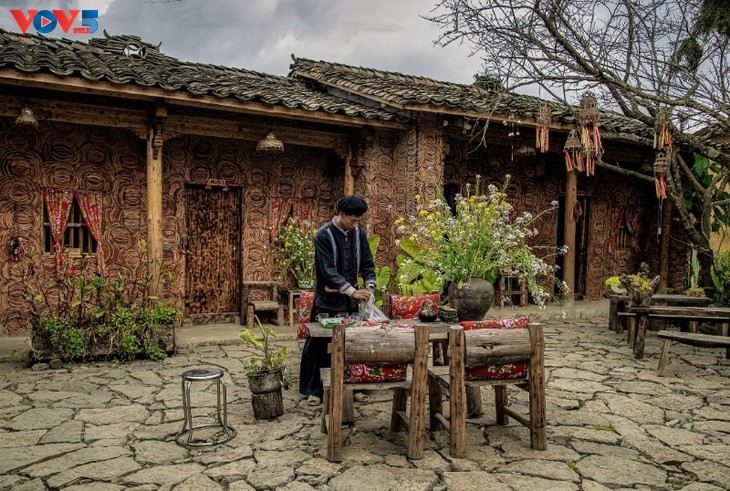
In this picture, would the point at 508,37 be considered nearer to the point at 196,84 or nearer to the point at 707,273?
the point at 196,84

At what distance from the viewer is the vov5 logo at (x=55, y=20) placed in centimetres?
981

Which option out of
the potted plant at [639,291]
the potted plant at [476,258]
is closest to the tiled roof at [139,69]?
the potted plant at [476,258]

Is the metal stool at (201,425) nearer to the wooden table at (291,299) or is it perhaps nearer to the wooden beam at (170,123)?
the wooden table at (291,299)

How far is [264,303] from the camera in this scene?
9234mm

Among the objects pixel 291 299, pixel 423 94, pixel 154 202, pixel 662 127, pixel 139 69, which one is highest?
pixel 139 69

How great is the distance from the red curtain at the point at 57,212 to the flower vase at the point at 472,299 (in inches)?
241

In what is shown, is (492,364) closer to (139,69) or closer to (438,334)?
(438,334)

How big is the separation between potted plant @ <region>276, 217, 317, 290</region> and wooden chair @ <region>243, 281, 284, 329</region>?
16.3 inches

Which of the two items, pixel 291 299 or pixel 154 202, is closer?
pixel 154 202

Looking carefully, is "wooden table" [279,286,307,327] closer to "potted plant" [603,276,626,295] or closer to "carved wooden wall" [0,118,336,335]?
"carved wooden wall" [0,118,336,335]

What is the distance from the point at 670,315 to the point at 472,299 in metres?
3.65

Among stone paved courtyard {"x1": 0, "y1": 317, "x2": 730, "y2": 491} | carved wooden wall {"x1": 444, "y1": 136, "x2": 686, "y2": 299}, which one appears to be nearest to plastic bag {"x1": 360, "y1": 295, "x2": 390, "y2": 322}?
stone paved courtyard {"x1": 0, "y1": 317, "x2": 730, "y2": 491}

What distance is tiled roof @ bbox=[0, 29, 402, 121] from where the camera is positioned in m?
7.02

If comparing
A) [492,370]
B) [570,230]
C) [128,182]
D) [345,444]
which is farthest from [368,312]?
[570,230]
